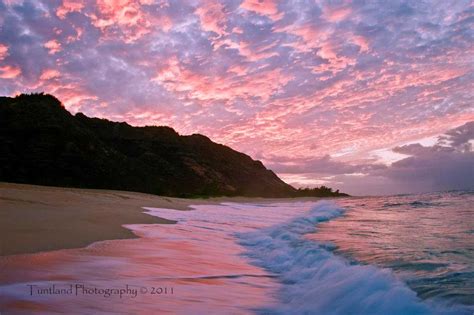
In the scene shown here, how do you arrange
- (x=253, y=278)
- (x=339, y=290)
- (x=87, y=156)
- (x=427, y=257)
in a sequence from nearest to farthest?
(x=339, y=290), (x=253, y=278), (x=427, y=257), (x=87, y=156)

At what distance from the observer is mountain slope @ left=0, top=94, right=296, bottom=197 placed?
26.9m

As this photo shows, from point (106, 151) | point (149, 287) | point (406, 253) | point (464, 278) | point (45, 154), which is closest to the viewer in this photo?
point (149, 287)

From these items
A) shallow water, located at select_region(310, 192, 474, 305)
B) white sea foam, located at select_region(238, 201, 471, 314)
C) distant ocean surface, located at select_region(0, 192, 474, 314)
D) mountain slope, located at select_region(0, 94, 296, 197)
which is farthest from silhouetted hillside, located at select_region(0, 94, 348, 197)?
white sea foam, located at select_region(238, 201, 471, 314)

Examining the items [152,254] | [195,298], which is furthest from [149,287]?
[152,254]

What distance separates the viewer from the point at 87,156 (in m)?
30.6

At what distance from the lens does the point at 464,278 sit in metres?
4.27

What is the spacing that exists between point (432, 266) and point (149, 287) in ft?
11.8

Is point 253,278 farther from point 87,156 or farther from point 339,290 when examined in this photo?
point 87,156

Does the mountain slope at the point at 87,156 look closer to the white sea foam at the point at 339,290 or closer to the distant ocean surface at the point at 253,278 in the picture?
the distant ocean surface at the point at 253,278

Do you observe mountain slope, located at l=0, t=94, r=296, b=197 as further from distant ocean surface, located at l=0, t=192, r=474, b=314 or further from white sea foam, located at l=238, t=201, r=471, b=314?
white sea foam, located at l=238, t=201, r=471, b=314

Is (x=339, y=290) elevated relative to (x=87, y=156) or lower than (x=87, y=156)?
lower

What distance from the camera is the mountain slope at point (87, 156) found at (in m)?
26.9

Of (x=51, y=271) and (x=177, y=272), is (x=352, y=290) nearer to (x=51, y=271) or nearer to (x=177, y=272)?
(x=177, y=272)

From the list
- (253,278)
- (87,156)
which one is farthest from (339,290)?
(87,156)
